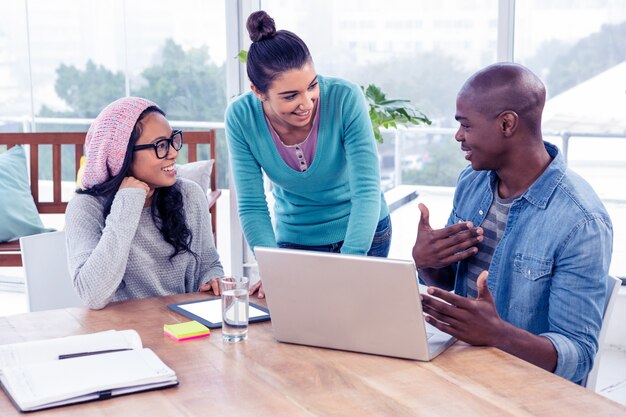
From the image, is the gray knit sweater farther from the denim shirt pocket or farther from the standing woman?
the denim shirt pocket

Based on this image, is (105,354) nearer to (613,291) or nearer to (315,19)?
(613,291)

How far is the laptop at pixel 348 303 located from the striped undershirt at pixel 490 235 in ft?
1.21

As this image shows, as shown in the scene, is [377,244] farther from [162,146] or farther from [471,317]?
[471,317]

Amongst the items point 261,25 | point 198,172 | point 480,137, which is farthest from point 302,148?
point 198,172

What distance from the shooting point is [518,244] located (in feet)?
5.63

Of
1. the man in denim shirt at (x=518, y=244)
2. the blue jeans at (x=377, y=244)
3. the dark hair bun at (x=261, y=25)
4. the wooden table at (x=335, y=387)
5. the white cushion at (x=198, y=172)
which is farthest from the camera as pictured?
the white cushion at (x=198, y=172)

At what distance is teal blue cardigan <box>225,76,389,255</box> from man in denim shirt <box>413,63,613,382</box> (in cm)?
26

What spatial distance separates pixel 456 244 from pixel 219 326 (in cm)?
57

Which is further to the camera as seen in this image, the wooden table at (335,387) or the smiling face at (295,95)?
the smiling face at (295,95)

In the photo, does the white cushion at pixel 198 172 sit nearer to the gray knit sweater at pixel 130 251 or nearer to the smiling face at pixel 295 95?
the gray knit sweater at pixel 130 251

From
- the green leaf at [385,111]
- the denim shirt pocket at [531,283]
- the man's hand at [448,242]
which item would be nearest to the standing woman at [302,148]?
the man's hand at [448,242]

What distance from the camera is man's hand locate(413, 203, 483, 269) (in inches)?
71.9

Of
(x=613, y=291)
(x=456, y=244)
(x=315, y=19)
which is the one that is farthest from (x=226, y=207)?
(x=613, y=291)

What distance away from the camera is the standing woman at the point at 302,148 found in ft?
6.79
